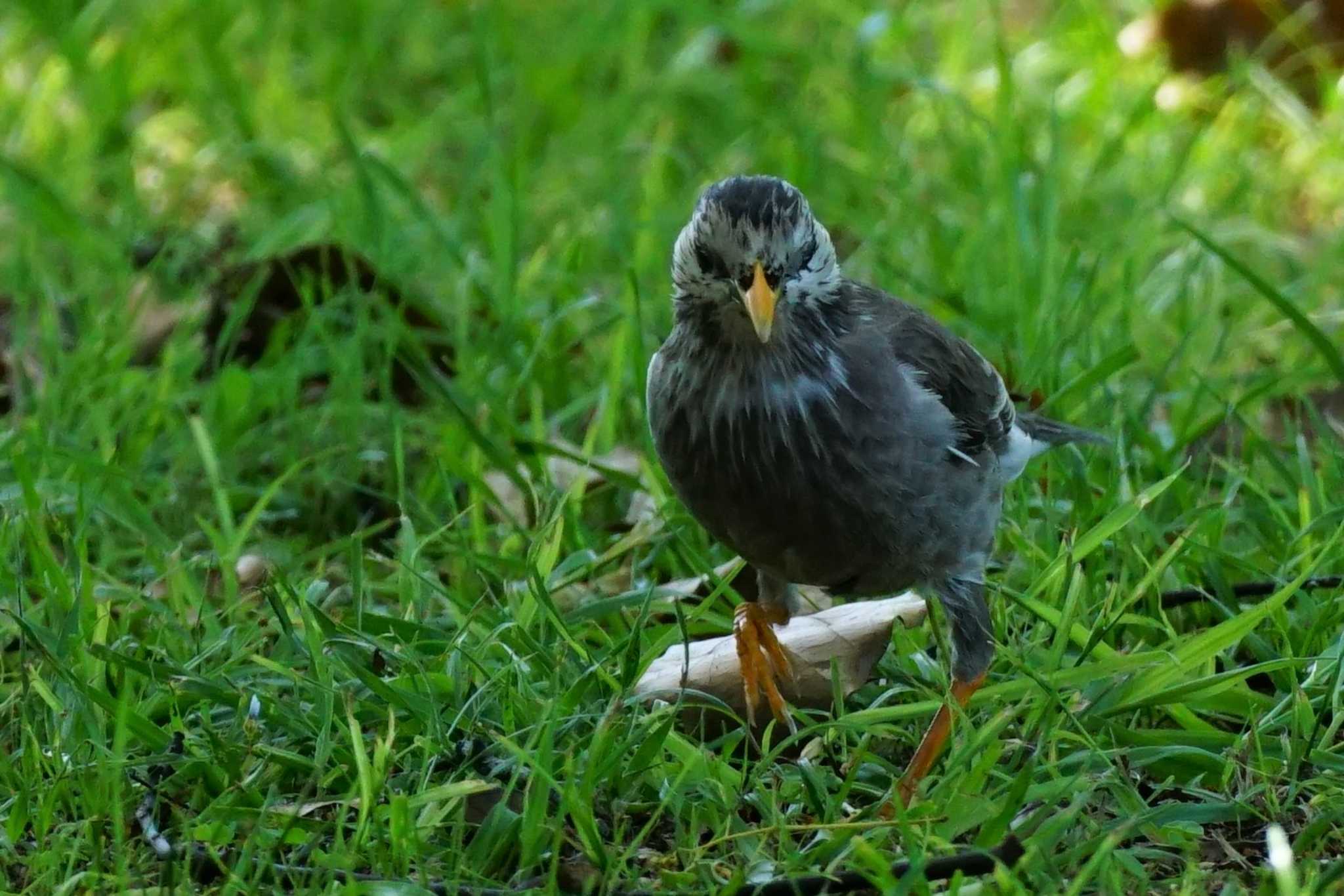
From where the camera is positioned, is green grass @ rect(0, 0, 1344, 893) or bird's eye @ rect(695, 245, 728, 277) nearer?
green grass @ rect(0, 0, 1344, 893)

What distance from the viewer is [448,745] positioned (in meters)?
3.15

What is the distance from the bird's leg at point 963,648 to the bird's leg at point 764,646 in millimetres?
266

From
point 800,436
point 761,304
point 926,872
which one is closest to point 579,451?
point 800,436

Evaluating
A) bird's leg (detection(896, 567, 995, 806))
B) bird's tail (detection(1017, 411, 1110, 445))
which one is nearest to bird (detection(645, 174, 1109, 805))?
bird's leg (detection(896, 567, 995, 806))

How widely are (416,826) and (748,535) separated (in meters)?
0.87

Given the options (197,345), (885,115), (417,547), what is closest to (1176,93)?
(885,115)

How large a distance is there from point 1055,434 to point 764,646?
919 millimetres

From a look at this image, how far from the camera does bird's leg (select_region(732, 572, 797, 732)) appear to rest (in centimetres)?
339

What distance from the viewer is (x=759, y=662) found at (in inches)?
Answer: 134

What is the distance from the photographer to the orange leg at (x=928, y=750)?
10.1 feet

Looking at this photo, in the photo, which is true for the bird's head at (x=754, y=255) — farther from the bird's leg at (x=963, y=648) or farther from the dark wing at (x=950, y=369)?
the bird's leg at (x=963, y=648)

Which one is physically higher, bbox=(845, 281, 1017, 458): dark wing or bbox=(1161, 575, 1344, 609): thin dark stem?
bbox=(845, 281, 1017, 458): dark wing

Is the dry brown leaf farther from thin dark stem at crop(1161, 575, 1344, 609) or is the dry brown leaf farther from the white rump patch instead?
thin dark stem at crop(1161, 575, 1344, 609)

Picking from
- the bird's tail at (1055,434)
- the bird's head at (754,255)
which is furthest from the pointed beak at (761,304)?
the bird's tail at (1055,434)
